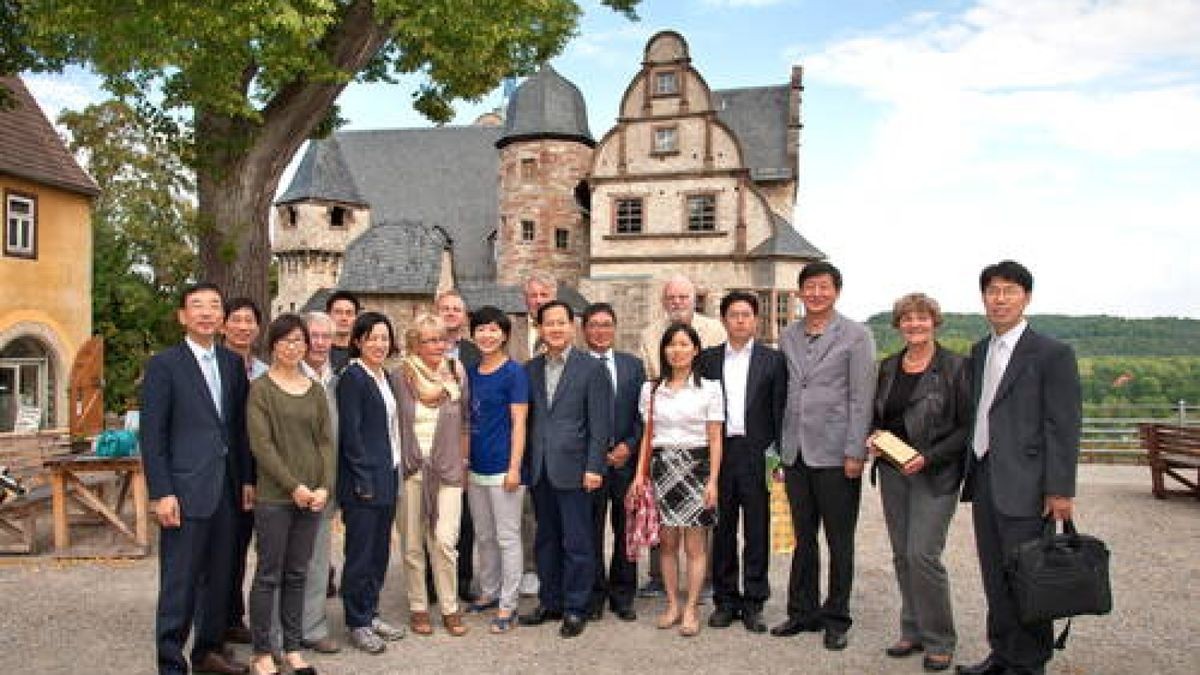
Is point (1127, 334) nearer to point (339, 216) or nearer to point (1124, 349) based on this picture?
point (1124, 349)

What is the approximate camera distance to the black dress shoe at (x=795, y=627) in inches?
216

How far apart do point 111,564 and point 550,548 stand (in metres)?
4.36

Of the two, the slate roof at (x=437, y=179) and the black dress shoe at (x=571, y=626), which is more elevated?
the slate roof at (x=437, y=179)

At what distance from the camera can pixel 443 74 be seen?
9633 millimetres

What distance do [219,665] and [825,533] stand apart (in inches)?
144

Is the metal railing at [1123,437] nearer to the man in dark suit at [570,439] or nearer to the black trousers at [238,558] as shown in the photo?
the man in dark suit at [570,439]

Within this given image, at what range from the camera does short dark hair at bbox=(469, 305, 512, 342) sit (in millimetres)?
5508

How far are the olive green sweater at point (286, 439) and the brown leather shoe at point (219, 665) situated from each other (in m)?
1.00

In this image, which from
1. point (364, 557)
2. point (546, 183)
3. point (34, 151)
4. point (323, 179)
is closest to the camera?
point (364, 557)

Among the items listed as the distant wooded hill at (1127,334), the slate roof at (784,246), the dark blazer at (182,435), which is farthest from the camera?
the distant wooded hill at (1127,334)

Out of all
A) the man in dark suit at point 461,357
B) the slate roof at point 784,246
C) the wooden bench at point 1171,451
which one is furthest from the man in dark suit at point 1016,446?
the slate roof at point 784,246

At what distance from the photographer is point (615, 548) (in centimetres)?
602

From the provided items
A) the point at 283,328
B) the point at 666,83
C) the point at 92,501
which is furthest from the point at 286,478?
the point at 666,83

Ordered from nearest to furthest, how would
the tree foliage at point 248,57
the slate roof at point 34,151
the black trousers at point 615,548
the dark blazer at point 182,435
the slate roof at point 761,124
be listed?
the dark blazer at point 182,435 < the black trousers at point 615,548 < the tree foliage at point 248,57 < the slate roof at point 34,151 < the slate roof at point 761,124
